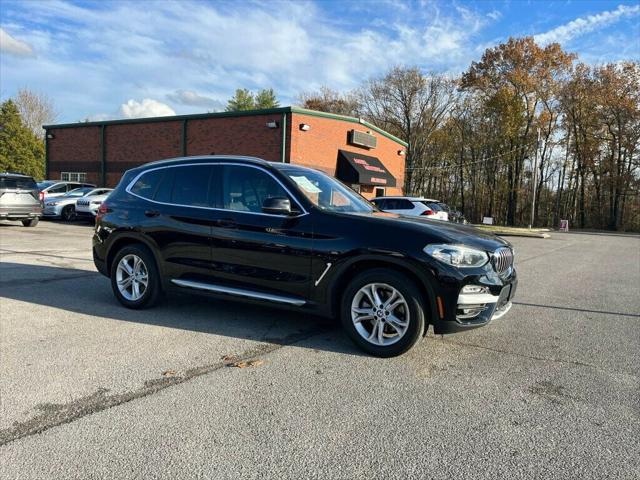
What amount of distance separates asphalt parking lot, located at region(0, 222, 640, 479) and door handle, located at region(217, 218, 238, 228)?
1117mm

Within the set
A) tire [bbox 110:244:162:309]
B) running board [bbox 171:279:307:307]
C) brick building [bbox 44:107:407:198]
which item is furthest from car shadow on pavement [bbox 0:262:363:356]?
brick building [bbox 44:107:407:198]

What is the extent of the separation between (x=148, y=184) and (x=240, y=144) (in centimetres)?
1765

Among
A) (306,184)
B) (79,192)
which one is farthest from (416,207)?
(79,192)

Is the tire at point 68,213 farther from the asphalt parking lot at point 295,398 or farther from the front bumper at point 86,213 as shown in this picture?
the asphalt parking lot at point 295,398

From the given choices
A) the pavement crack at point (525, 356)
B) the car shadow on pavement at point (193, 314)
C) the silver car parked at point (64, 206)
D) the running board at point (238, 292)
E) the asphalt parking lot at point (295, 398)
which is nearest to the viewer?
the asphalt parking lot at point (295, 398)

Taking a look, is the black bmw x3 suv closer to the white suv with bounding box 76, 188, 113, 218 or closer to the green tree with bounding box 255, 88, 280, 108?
the white suv with bounding box 76, 188, 113, 218

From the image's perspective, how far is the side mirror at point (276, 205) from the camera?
473 cm

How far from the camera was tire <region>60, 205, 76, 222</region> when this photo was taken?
2088 cm

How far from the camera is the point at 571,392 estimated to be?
3.80 meters

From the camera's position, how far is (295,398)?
356 centimetres

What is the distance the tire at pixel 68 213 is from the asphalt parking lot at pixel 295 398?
53.4 feet

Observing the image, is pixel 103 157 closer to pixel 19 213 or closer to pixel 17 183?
pixel 17 183

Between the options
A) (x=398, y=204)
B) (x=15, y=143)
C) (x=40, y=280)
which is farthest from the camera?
(x=15, y=143)

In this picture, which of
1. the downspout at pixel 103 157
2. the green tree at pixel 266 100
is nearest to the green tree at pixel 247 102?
the green tree at pixel 266 100
